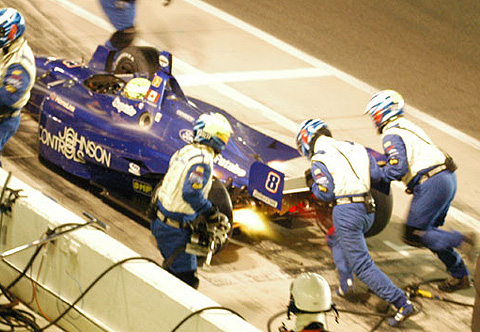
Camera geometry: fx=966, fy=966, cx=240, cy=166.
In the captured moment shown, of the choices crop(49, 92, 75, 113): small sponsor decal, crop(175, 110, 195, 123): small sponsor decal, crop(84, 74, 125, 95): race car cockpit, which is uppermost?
crop(175, 110, 195, 123): small sponsor decal

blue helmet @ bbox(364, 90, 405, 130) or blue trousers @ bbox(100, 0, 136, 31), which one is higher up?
blue helmet @ bbox(364, 90, 405, 130)

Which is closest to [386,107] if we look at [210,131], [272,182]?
[272,182]

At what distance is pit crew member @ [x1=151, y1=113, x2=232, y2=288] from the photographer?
8.63m

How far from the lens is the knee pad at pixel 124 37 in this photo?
1477 cm

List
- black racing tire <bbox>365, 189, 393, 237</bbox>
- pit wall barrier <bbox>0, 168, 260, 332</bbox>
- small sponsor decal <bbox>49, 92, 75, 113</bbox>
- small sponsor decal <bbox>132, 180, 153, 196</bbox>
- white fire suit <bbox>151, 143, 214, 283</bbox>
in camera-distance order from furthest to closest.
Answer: small sponsor decal <bbox>49, 92, 75, 113</bbox>
small sponsor decal <bbox>132, 180, 153, 196</bbox>
black racing tire <bbox>365, 189, 393, 237</bbox>
white fire suit <bbox>151, 143, 214, 283</bbox>
pit wall barrier <bbox>0, 168, 260, 332</bbox>

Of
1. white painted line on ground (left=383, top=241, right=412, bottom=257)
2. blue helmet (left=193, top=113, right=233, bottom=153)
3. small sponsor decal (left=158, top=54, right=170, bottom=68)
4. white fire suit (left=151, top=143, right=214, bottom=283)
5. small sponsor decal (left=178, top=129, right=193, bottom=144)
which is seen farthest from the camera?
small sponsor decal (left=158, top=54, right=170, bottom=68)

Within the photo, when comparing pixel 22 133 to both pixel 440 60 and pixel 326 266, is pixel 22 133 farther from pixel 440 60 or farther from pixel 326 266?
pixel 440 60

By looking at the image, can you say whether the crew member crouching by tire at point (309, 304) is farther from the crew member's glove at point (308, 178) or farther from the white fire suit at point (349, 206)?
the crew member's glove at point (308, 178)

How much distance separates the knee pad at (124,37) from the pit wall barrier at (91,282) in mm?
6042

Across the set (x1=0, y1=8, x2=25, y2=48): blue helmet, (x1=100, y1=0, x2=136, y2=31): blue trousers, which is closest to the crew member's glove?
(x1=0, y1=8, x2=25, y2=48): blue helmet

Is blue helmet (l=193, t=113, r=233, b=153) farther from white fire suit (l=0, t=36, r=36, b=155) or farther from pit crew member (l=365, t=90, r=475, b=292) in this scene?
white fire suit (l=0, t=36, r=36, b=155)

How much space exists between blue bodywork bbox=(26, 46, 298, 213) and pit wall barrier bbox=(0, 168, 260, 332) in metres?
1.94

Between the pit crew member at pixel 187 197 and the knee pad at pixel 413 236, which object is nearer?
the pit crew member at pixel 187 197

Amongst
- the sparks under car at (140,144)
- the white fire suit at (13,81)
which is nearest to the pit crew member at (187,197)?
the sparks under car at (140,144)
